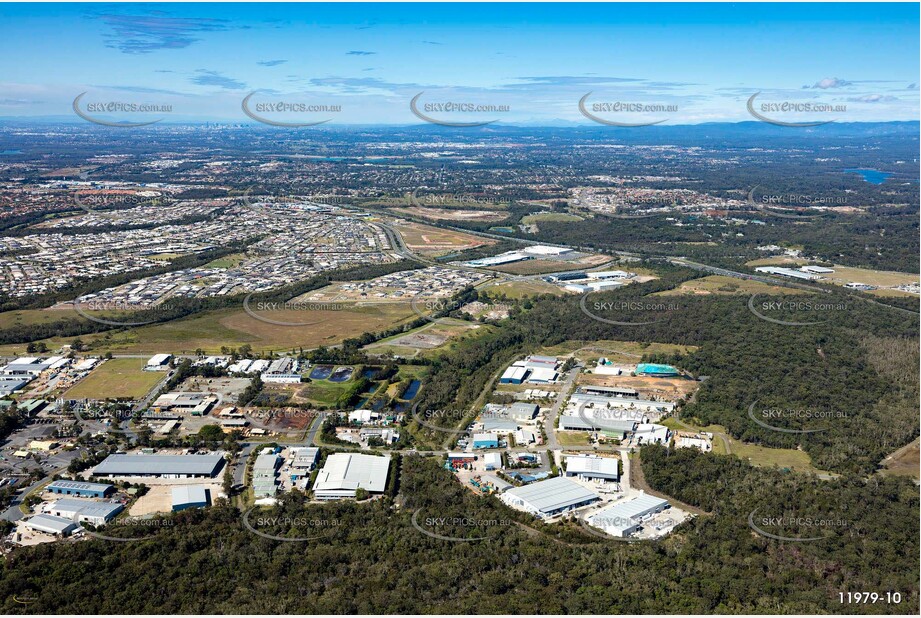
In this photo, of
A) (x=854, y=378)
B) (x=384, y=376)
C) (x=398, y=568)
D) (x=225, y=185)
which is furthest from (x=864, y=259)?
(x=225, y=185)

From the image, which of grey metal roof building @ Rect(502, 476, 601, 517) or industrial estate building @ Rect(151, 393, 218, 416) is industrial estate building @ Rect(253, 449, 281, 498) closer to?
industrial estate building @ Rect(151, 393, 218, 416)

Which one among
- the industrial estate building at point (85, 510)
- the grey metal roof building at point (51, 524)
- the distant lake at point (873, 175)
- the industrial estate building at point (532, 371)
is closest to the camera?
the grey metal roof building at point (51, 524)

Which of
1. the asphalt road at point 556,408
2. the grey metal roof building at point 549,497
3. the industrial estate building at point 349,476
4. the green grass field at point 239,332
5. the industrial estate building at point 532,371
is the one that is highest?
the green grass field at point 239,332

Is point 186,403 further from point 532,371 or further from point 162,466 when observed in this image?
point 532,371

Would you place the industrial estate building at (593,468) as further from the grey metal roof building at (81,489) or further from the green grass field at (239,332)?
the green grass field at (239,332)

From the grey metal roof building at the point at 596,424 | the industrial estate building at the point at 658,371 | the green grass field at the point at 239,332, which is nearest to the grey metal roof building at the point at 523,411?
the grey metal roof building at the point at 596,424

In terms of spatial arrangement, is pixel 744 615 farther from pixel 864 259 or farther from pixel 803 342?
pixel 864 259
